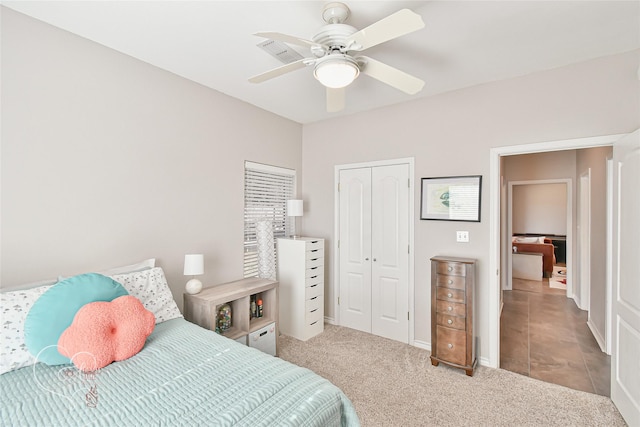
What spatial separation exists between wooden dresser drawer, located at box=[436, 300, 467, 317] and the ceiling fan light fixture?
2.20m

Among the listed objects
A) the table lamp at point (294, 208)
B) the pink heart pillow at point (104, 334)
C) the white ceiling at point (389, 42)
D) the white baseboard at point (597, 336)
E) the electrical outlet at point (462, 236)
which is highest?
the white ceiling at point (389, 42)

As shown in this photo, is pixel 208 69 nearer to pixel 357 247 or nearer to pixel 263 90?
pixel 263 90

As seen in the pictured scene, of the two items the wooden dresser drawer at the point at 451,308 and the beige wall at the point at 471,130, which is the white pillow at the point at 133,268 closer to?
the beige wall at the point at 471,130

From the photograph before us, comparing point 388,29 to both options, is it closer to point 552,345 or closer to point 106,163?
point 106,163

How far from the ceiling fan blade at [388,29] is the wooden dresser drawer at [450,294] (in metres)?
2.24

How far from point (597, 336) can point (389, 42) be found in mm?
4016

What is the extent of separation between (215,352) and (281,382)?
19.9 inches

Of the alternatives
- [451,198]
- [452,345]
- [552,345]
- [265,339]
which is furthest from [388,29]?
[552,345]

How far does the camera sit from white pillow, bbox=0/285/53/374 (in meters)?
1.48

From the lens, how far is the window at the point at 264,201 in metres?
3.46

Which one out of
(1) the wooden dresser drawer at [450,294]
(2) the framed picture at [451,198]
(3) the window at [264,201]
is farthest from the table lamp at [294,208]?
(1) the wooden dresser drawer at [450,294]

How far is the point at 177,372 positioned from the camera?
1.48 m

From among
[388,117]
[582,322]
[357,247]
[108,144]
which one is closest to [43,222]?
[108,144]

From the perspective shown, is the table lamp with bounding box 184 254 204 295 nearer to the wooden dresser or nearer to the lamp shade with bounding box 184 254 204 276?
the lamp shade with bounding box 184 254 204 276
